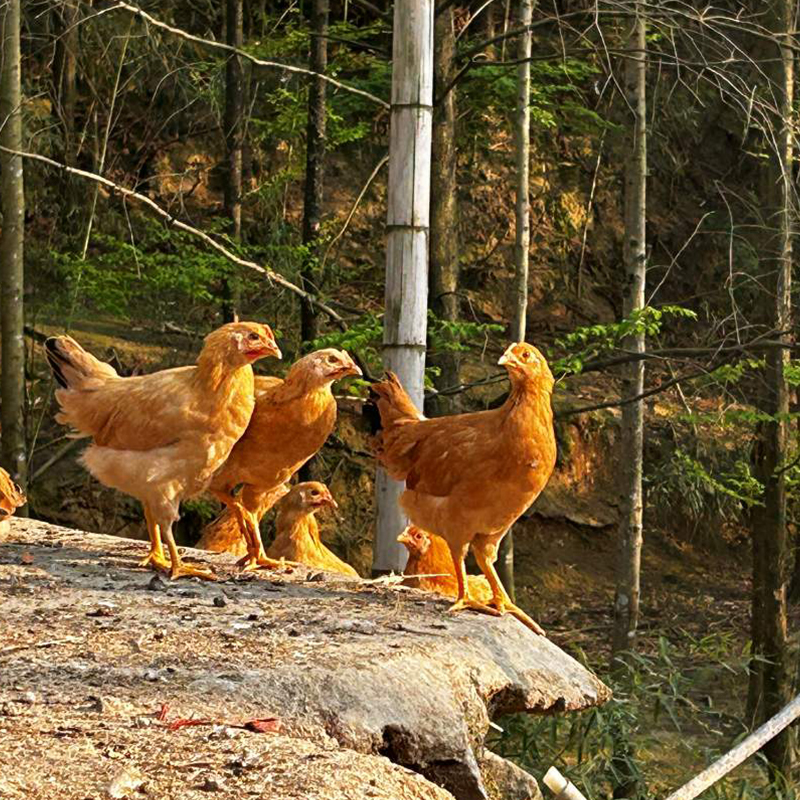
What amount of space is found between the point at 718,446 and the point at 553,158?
5832 mm

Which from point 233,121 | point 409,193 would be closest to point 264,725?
point 409,193

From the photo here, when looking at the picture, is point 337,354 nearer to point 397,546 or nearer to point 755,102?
point 397,546

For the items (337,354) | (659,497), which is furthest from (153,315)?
(337,354)

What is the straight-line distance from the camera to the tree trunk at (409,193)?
881 cm

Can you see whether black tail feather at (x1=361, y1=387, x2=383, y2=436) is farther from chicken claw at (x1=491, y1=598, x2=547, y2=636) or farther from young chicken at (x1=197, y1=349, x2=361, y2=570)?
chicken claw at (x1=491, y1=598, x2=547, y2=636)

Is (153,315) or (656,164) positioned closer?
(153,315)

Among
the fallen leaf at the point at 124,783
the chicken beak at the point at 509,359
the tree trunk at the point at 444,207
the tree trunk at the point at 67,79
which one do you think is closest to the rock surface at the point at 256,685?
the fallen leaf at the point at 124,783

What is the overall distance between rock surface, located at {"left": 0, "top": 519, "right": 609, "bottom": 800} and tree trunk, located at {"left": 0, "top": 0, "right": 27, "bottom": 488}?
3794 mm

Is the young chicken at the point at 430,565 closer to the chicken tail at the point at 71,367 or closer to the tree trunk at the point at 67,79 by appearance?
the chicken tail at the point at 71,367

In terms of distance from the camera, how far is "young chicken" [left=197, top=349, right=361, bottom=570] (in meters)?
7.98

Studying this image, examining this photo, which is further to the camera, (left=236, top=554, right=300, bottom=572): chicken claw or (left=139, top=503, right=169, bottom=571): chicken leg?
(left=236, top=554, right=300, bottom=572): chicken claw

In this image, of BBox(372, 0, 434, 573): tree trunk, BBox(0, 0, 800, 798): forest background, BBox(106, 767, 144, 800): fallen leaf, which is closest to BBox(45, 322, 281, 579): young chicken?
BBox(372, 0, 434, 573): tree trunk

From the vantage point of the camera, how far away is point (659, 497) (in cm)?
1877

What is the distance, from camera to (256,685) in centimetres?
573
